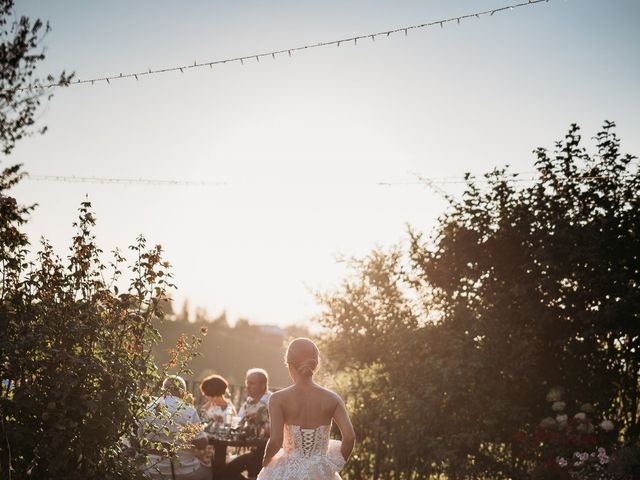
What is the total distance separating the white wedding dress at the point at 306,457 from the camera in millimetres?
4168

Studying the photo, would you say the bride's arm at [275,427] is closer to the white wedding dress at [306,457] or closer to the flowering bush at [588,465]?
the white wedding dress at [306,457]

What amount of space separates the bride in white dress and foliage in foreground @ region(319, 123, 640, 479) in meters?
3.58

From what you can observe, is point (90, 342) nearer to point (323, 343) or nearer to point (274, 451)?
point (274, 451)

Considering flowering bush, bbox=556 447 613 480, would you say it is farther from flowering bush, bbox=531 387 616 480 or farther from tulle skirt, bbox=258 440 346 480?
tulle skirt, bbox=258 440 346 480

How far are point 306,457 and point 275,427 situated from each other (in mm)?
347

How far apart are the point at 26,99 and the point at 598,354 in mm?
7974

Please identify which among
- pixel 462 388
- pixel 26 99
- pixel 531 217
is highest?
pixel 26 99

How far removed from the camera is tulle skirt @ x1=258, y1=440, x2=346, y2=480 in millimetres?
4164

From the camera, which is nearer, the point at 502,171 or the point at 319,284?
the point at 502,171

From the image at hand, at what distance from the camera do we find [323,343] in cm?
1423

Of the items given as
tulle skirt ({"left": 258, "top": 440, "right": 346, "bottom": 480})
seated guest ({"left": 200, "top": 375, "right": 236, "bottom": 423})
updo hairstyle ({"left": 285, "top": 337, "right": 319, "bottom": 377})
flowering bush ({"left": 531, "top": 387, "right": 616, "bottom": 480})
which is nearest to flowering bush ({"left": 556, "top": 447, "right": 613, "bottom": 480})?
flowering bush ({"left": 531, "top": 387, "right": 616, "bottom": 480})

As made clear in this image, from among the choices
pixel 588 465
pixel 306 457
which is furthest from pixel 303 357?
pixel 588 465

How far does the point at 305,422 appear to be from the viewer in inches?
164

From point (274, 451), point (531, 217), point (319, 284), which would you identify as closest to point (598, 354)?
point (531, 217)
